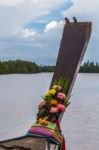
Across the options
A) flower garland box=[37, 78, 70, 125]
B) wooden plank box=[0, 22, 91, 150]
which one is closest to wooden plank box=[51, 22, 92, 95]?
wooden plank box=[0, 22, 91, 150]

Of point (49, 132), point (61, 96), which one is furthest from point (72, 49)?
point (49, 132)

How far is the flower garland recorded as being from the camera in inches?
205

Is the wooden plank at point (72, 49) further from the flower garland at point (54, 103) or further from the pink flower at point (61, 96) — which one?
the pink flower at point (61, 96)

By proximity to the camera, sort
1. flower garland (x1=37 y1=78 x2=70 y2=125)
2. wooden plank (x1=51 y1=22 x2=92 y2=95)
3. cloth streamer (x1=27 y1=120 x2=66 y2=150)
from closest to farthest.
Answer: cloth streamer (x1=27 y1=120 x2=66 y2=150) → flower garland (x1=37 y1=78 x2=70 y2=125) → wooden plank (x1=51 y1=22 x2=92 y2=95)

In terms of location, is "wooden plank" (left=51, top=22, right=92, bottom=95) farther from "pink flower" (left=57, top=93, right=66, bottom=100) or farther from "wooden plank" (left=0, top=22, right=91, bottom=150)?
"pink flower" (left=57, top=93, right=66, bottom=100)

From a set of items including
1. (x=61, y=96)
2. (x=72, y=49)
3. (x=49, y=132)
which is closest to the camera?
(x=49, y=132)

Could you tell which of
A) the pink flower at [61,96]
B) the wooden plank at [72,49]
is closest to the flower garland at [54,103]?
the pink flower at [61,96]

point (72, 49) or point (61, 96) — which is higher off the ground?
point (72, 49)

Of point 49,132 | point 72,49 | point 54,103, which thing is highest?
point 72,49

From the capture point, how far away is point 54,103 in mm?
5281

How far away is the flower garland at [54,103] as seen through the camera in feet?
17.0

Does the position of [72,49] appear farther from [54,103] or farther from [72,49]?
[54,103]

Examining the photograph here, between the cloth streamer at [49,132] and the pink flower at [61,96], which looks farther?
the pink flower at [61,96]

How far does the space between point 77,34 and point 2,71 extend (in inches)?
1906
